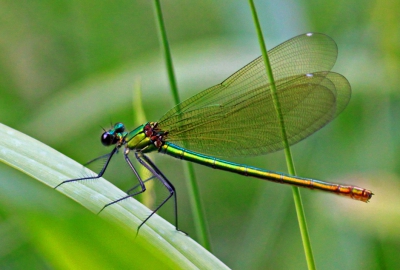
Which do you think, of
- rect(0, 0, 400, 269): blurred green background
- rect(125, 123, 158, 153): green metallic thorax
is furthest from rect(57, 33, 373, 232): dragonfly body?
rect(0, 0, 400, 269): blurred green background

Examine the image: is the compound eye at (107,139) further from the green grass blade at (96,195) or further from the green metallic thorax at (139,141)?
the green grass blade at (96,195)

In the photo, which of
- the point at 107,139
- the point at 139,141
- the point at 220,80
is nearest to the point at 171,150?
the point at 139,141

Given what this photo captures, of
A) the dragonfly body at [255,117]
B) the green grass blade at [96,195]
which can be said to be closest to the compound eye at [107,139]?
the dragonfly body at [255,117]

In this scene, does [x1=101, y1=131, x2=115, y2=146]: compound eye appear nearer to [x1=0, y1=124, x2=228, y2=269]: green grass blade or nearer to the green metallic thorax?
the green metallic thorax

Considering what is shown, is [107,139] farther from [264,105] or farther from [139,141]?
[264,105]

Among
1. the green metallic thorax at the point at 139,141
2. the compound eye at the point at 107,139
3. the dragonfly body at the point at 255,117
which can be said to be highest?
the dragonfly body at the point at 255,117

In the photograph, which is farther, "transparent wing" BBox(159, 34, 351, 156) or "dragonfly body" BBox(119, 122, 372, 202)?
"dragonfly body" BBox(119, 122, 372, 202)

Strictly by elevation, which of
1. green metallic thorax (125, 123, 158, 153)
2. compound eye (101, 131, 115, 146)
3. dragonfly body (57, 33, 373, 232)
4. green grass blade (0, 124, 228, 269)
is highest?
dragonfly body (57, 33, 373, 232)
